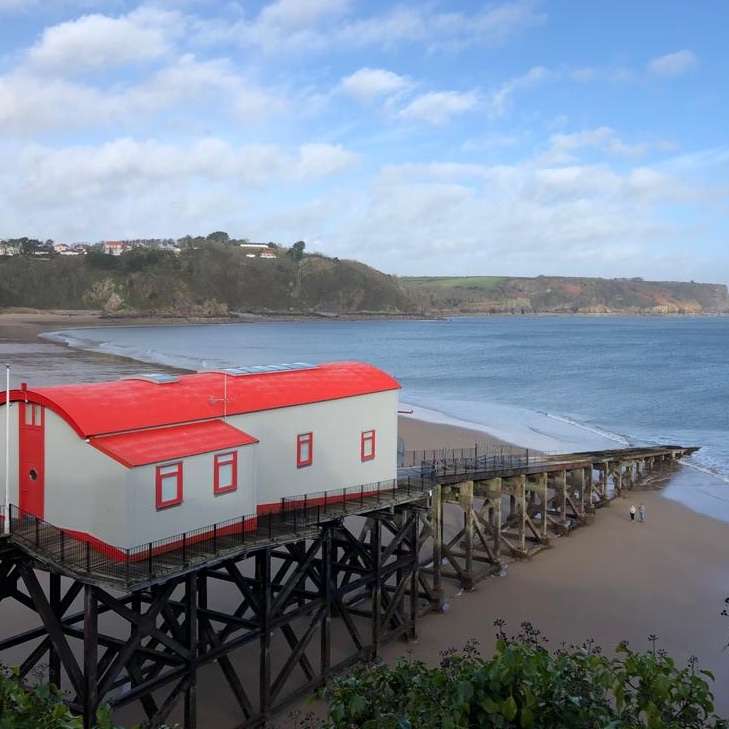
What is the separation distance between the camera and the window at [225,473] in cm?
1592

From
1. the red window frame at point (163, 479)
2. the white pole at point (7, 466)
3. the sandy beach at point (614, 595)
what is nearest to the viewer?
the white pole at point (7, 466)

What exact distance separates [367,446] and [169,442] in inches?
274

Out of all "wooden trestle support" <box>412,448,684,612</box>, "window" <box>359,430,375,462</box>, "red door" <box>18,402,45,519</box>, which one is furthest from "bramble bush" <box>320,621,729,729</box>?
"wooden trestle support" <box>412,448,684,612</box>

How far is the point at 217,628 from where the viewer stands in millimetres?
21453

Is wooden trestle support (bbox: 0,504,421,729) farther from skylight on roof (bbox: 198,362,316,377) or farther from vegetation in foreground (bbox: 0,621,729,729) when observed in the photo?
vegetation in foreground (bbox: 0,621,729,729)

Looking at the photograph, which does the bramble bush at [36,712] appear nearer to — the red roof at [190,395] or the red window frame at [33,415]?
the red roof at [190,395]

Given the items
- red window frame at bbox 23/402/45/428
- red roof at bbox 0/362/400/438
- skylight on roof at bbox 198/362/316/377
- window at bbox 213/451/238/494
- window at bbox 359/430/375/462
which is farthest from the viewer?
window at bbox 359/430/375/462

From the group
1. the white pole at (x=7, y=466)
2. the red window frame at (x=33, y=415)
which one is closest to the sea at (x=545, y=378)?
the red window frame at (x=33, y=415)

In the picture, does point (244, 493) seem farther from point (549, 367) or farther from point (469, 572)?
point (549, 367)

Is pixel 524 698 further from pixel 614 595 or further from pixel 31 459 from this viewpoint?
pixel 614 595

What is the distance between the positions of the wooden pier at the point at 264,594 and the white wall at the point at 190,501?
488mm

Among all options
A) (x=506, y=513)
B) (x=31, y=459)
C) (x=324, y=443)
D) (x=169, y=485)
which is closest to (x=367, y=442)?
(x=324, y=443)

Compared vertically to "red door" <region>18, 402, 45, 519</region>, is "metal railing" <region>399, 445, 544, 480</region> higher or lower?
lower

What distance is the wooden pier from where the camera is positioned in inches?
553
